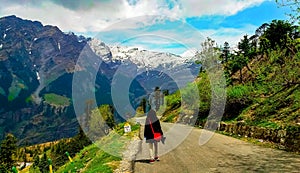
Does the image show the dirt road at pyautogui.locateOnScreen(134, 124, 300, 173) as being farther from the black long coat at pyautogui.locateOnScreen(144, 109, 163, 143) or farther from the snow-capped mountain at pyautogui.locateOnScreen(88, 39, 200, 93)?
the snow-capped mountain at pyautogui.locateOnScreen(88, 39, 200, 93)

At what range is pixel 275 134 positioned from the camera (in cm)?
2527

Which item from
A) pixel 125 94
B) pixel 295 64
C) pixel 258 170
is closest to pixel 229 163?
pixel 258 170

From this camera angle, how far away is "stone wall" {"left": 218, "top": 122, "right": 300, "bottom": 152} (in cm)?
2146

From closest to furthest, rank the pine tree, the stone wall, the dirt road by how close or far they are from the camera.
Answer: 1. the dirt road
2. the stone wall
3. the pine tree

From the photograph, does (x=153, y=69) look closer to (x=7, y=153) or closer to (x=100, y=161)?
(x=100, y=161)

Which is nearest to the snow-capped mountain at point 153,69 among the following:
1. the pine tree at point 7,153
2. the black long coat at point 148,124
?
the black long coat at point 148,124

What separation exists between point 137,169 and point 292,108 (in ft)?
74.5

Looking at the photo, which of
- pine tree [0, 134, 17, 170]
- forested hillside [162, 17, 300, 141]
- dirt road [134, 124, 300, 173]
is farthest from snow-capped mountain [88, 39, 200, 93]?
pine tree [0, 134, 17, 170]

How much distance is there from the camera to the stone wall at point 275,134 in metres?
21.5

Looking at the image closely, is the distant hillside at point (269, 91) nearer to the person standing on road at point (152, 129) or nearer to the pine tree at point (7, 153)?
the person standing on road at point (152, 129)

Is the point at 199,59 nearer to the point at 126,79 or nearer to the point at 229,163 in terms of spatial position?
the point at 126,79

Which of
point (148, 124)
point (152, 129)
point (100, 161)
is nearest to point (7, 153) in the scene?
point (100, 161)

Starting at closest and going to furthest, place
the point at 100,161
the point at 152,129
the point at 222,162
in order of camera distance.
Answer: the point at 222,162, the point at 152,129, the point at 100,161

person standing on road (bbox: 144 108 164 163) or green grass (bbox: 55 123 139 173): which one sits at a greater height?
person standing on road (bbox: 144 108 164 163)
